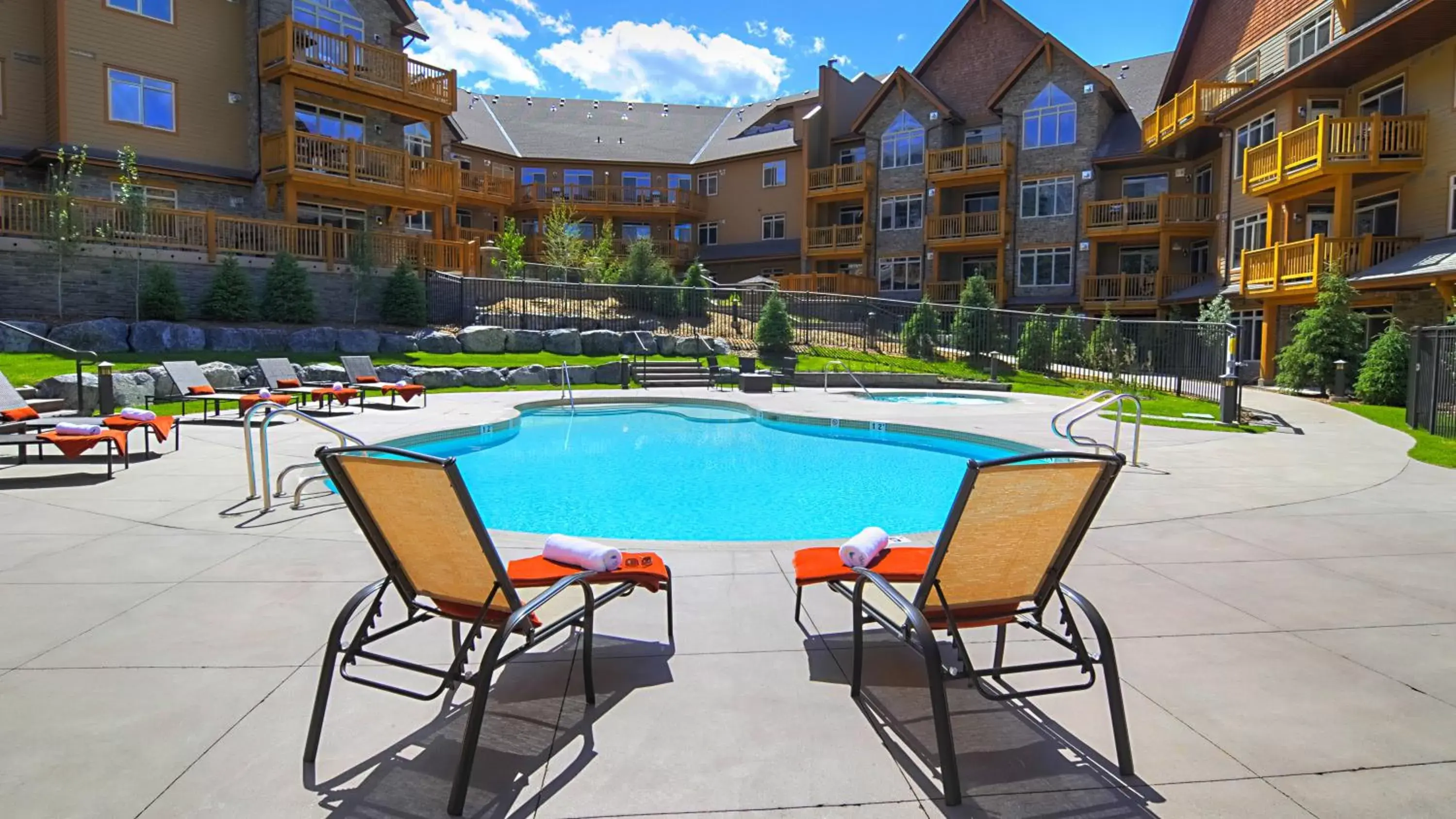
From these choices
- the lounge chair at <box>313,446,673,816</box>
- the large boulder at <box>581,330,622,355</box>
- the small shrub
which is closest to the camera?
the lounge chair at <box>313,446,673,816</box>

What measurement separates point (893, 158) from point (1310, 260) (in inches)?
702

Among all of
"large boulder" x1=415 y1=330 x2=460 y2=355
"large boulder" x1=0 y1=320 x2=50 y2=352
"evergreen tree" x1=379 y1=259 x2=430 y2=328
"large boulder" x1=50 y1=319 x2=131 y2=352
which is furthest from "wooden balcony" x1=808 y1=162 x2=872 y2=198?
"large boulder" x1=0 y1=320 x2=50 y2=352

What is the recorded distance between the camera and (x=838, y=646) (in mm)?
3836

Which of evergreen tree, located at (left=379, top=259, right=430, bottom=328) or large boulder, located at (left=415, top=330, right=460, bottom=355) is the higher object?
evergreen tree, located at (left=379, top=259, right=430, bottom=328)

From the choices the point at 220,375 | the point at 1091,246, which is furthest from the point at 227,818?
the point at 1091,246

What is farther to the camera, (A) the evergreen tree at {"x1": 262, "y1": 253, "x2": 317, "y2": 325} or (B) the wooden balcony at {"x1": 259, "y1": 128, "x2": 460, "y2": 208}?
(B) the wooden balcony at {"x1": 259, "y1": 128, "x2": 460, "y2": 208}

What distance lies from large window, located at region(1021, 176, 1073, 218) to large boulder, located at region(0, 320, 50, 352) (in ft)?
99.3

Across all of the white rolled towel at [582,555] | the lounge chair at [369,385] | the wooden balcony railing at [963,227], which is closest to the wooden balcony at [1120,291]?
the wooden balcony railing at [963,227]

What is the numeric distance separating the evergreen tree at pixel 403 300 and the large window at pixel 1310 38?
2450cm

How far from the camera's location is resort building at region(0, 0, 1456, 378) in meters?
20.0

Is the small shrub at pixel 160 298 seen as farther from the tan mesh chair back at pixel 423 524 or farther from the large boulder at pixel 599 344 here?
the tan mesh chair back at pixel 423 524

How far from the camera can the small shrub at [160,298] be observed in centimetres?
1841

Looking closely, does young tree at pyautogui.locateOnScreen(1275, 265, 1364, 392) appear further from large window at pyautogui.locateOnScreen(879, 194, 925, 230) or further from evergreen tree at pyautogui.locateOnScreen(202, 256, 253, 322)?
evergreen tree at pyautogui.locateOnScreen(202, 256, 253, 322)

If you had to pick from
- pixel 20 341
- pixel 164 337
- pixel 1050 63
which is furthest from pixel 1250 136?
pixel 20 341
